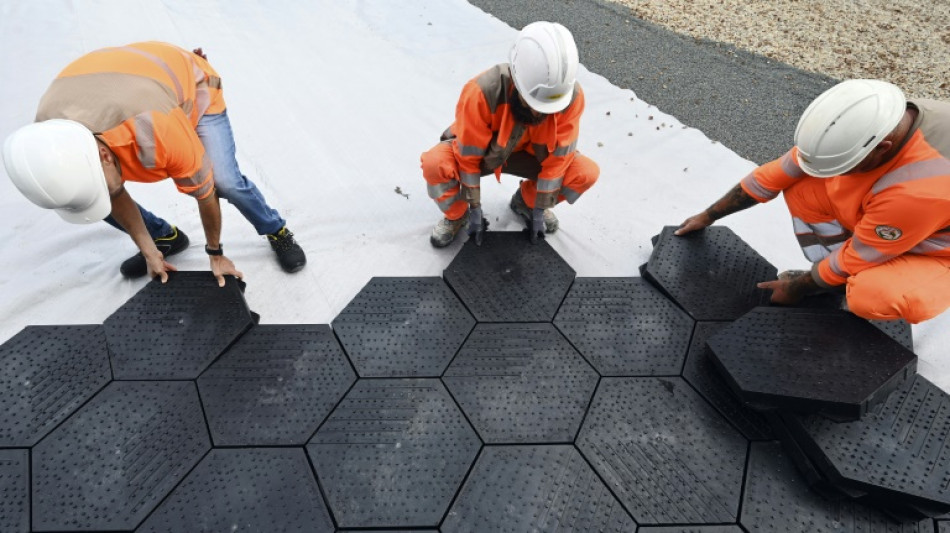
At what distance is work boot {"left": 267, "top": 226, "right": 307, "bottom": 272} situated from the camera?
7.88 feet

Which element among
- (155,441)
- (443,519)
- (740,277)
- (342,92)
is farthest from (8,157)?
(740,277)

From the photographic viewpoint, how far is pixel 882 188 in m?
1.75

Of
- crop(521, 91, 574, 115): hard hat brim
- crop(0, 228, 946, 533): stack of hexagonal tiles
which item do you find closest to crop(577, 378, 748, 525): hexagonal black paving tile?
crop(0, 228, 946, 533): stack of hexagonal tiles

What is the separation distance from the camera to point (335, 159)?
3043mm

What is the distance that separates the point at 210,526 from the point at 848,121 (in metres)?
2.35

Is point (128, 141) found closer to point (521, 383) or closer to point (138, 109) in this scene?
point (138, 109)

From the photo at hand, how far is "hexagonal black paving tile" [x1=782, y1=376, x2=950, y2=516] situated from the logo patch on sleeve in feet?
1.89

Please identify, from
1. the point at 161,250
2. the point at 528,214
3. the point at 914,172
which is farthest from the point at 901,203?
the point at 161,250

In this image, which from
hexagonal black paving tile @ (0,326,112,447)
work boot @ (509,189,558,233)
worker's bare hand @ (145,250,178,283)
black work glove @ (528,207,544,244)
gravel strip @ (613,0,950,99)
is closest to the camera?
hexagonal black paving tile @ (0,326,112,447)

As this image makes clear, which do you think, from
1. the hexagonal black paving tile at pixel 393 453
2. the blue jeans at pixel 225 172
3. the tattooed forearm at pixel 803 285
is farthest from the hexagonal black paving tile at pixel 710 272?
the blue jeans at pixel 225 172

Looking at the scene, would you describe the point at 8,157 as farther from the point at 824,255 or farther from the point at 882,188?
the point at 824,255

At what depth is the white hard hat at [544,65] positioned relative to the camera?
1812 mm

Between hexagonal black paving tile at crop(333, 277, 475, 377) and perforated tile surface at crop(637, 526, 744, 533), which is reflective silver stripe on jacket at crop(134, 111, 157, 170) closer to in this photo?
hexagonal black paving tile at crop(333, 277, 475, 377)

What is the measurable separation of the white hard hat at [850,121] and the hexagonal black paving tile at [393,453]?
59.6 inches
